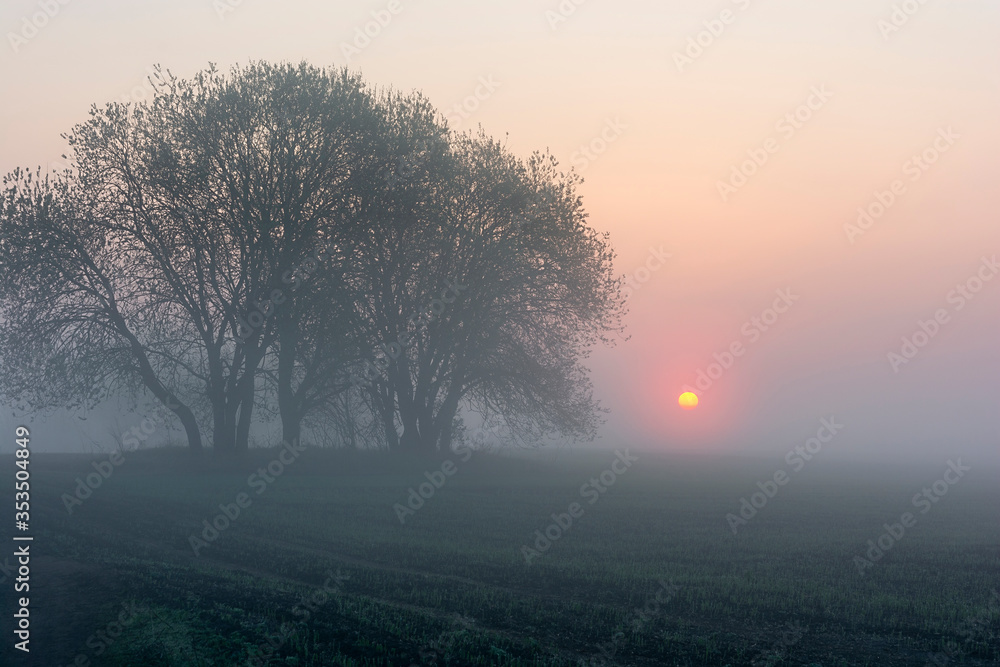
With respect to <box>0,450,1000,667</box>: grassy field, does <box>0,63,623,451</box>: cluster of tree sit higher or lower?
higher

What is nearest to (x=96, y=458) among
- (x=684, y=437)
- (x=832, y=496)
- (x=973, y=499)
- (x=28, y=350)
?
(x=28, y=350)

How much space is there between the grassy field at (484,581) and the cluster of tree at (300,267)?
841 cm

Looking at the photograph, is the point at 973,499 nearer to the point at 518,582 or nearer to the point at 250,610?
the point at 518,582

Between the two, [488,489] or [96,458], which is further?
[96,458]

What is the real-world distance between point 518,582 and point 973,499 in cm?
3559

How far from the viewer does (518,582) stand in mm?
15773

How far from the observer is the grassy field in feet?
36.2

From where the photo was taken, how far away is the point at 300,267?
38.6 meters

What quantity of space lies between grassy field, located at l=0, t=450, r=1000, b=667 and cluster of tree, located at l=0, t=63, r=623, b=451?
8408mm

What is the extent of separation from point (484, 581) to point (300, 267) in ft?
87.2

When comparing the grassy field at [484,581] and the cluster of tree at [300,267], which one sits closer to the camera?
the grassy field at [484,581]

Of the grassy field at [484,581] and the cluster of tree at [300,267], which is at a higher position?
the cluster of tree at [300,267]

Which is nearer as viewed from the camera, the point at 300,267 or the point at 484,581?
the point at 484,581

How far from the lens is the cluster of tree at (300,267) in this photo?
36.3 metres
